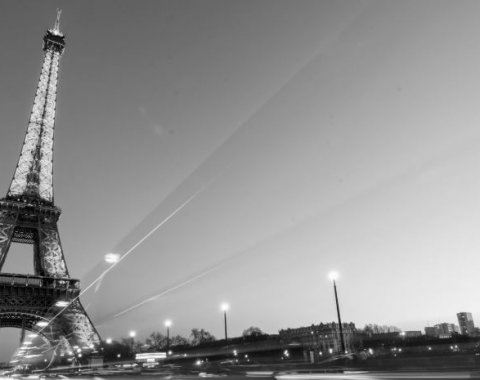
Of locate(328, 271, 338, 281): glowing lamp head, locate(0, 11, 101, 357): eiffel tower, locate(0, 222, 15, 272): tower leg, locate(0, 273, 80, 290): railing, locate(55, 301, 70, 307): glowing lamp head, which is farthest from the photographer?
locate(0, 222, 15, 272): tower leg

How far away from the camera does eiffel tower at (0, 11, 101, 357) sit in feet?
198

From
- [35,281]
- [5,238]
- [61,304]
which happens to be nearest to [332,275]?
[61,304]

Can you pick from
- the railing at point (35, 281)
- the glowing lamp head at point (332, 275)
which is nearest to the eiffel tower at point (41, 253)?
the railing at point (35, 281)

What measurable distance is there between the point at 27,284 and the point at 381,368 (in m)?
56.7

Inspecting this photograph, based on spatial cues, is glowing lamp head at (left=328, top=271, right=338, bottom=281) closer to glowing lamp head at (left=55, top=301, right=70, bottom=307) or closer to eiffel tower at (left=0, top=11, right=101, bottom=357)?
eiffel tower at (left=0, top=11, right=101, bottom=357)

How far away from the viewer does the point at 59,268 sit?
65.8 m

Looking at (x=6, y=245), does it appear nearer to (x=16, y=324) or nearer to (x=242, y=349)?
(x=16, y=324)

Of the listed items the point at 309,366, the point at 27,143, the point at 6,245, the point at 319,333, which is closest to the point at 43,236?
the point at 6,245

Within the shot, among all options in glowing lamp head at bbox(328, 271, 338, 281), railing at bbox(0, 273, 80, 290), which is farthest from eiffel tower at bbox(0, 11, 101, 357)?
glowing lamp head at bbox(328, 271, 338, 281)

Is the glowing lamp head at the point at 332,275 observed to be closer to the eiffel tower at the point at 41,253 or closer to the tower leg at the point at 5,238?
the eiffel tower at the point at 41,253

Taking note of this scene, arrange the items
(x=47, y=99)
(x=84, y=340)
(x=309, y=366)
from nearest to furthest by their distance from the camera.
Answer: (x=309, y=366), (x=84, y=340), (x=47, y=99)

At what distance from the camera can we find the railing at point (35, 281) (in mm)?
60938

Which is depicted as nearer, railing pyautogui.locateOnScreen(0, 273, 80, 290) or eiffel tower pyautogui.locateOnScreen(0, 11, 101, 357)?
eiffel tower pyautogui.locateOnScreen(0, 11, 101, 357)

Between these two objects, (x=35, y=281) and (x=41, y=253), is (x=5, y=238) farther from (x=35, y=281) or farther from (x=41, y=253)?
(x=35, y=281)
